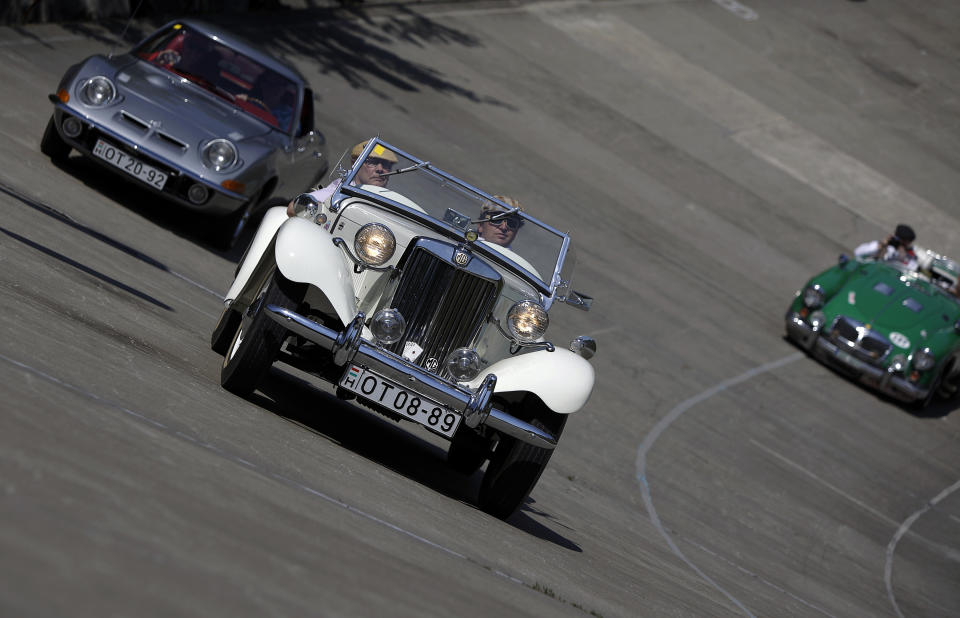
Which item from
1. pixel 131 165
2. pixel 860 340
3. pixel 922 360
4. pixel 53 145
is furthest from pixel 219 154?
pixel 922 360

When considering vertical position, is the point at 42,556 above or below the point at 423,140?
above

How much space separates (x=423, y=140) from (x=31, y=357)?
13627 millimetres

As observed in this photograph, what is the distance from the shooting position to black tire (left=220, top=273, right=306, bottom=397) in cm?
702

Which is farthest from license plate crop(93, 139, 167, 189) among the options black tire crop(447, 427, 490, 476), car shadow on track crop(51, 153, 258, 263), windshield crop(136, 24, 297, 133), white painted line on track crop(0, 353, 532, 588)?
white painted line on track crop(0, 353, 532, 588)

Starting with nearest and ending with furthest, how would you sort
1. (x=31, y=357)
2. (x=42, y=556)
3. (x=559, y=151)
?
(x=42, y=556), (x=31, y=357), (x=559, y=151)

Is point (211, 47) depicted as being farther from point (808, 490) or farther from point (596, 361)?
point (808, 490)

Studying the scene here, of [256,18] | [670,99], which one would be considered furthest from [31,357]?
[670,99]

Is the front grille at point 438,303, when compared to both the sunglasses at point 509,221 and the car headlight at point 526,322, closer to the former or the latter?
the car headlight at point 526,322

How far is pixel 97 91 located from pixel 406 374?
5900 millimetres

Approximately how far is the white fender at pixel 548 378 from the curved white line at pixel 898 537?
450 cm

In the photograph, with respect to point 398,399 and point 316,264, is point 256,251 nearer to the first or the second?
point 316,264

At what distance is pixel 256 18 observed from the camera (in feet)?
70.7

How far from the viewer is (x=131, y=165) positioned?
36.5ft

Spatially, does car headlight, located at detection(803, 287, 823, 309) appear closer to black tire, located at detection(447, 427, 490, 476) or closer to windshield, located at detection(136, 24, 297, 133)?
windshield, located at detection(136, 24, 297, 133)
